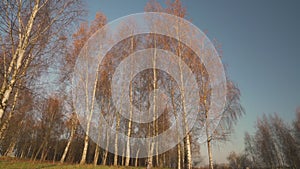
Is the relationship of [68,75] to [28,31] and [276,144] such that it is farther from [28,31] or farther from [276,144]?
[276,144]

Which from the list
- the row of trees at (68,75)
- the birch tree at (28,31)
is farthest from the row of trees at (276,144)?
the birch tree at (28,31)

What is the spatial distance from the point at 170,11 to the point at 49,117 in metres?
20.5

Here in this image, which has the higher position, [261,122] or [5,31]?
[261,122]

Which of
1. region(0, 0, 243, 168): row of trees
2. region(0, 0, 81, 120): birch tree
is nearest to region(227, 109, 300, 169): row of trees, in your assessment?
region(0, 0, 243, 168): row of trees

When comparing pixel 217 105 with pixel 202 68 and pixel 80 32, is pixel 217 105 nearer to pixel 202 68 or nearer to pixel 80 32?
pixel 202 68

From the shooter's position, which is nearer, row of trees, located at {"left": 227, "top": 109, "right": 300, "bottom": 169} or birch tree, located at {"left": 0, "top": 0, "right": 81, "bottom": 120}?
birch tree, located at {"left": 0, "top": 0, "right": 81, "bottom": 120}

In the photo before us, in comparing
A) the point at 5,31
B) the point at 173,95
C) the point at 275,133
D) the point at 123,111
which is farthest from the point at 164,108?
the point at 275,133

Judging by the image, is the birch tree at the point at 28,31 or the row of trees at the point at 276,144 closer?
the birch tree at the point at 28,31

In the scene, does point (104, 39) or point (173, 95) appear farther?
point (104, 39)

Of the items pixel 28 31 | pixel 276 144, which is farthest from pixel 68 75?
pixel 276 144

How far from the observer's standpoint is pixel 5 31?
220 inches

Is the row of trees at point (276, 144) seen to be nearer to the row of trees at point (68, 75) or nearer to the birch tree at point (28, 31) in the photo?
the row of trees at point (68, 75)

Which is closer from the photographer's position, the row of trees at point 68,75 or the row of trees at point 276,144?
the row of trees at point 68,75

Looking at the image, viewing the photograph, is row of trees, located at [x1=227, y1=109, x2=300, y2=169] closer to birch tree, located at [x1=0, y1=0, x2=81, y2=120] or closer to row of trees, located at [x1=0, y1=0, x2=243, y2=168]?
row of trees, located at [x1=0, y1=0, x2=243, y2=168]
